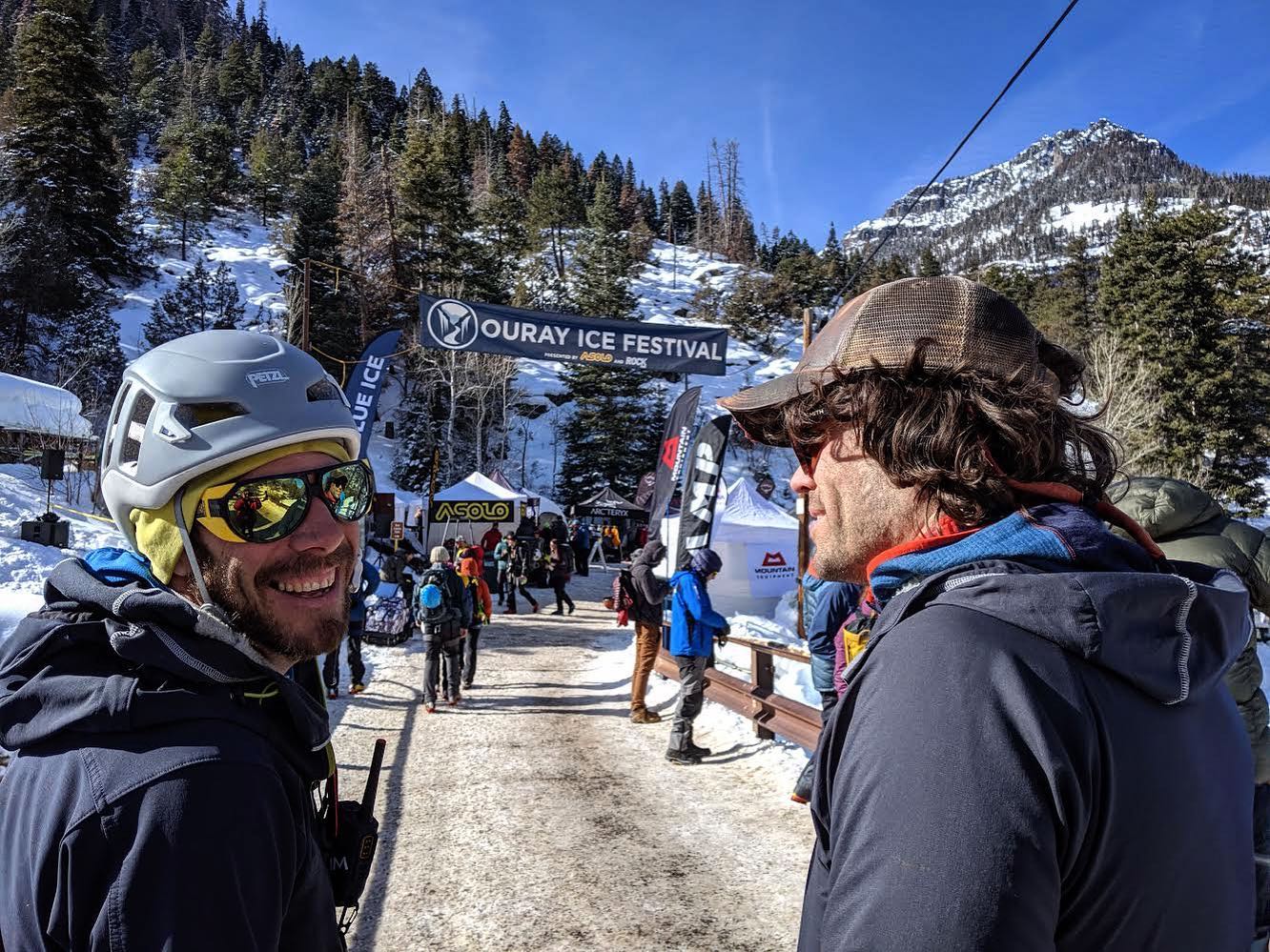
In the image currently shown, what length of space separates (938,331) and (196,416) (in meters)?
1.59

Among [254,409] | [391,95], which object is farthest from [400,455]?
[391,95]

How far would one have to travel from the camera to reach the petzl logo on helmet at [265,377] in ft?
5.58

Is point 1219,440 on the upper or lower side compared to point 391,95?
lower

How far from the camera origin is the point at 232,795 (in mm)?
1118

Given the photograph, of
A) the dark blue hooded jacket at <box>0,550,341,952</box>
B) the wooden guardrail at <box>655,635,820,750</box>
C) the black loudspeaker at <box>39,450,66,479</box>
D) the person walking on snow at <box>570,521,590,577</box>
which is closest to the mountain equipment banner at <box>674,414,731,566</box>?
the wooden guardrail at <box>655,635,820,750</box>

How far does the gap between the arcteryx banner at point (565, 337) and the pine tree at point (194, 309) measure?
31.9m

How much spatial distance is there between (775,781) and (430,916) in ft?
10.7

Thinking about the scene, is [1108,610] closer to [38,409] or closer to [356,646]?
[356,646]

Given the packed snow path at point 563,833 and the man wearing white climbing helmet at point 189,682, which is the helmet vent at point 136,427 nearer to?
the man wearing white climbing helmet at point 189,682

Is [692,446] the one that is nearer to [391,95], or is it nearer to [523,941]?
[523,941]

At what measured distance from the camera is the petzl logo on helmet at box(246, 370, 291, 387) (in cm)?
170

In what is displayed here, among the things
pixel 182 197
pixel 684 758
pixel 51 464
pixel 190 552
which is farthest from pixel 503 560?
pixel 182 197

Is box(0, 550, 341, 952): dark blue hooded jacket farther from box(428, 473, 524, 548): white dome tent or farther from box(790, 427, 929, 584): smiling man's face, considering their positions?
box(428, 473, 524, 548): white dome tent

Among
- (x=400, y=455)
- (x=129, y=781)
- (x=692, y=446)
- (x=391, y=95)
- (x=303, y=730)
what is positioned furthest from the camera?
(x=391, y=95)
